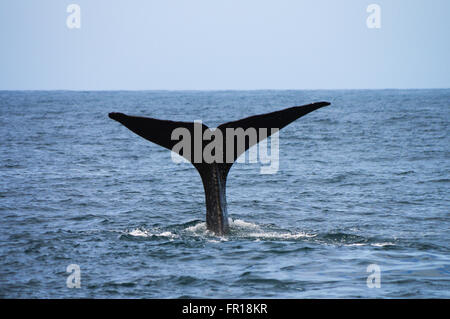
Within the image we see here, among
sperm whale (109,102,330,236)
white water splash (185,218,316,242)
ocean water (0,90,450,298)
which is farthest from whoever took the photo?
white water splash (185,218,316,242)

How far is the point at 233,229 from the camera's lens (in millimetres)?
11789

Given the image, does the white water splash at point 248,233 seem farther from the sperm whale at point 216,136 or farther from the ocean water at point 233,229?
the sperm whale at point 216,136

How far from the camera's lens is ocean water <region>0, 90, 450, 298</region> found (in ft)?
28.2

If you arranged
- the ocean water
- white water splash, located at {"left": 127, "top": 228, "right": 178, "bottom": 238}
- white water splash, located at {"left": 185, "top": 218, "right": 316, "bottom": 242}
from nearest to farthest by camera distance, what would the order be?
1. the ocean water
2. white water splash, located at {"left": 185, "top": 218, "right": 316, "bottom": 242}
3. white water splash, located at {"left": 127, "top": 228, "right": 178, "bottom": 238}

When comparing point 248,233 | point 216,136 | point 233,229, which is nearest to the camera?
point 216,136

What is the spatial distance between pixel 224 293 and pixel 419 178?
13107mm

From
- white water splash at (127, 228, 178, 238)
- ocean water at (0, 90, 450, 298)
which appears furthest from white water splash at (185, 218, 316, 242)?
white water splash at (127, 228, 178, 238)

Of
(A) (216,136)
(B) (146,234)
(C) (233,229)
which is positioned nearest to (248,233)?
(C) (233,229)

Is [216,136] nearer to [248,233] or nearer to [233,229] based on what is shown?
[248,233]

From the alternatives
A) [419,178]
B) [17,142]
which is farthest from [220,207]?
[17,142]

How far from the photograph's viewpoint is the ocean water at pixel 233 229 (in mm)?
8594

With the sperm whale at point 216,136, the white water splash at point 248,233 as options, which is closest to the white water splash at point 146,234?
the white water splash at point 248,233

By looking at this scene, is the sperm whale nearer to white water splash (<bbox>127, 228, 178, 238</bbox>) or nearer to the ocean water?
the ocean water
